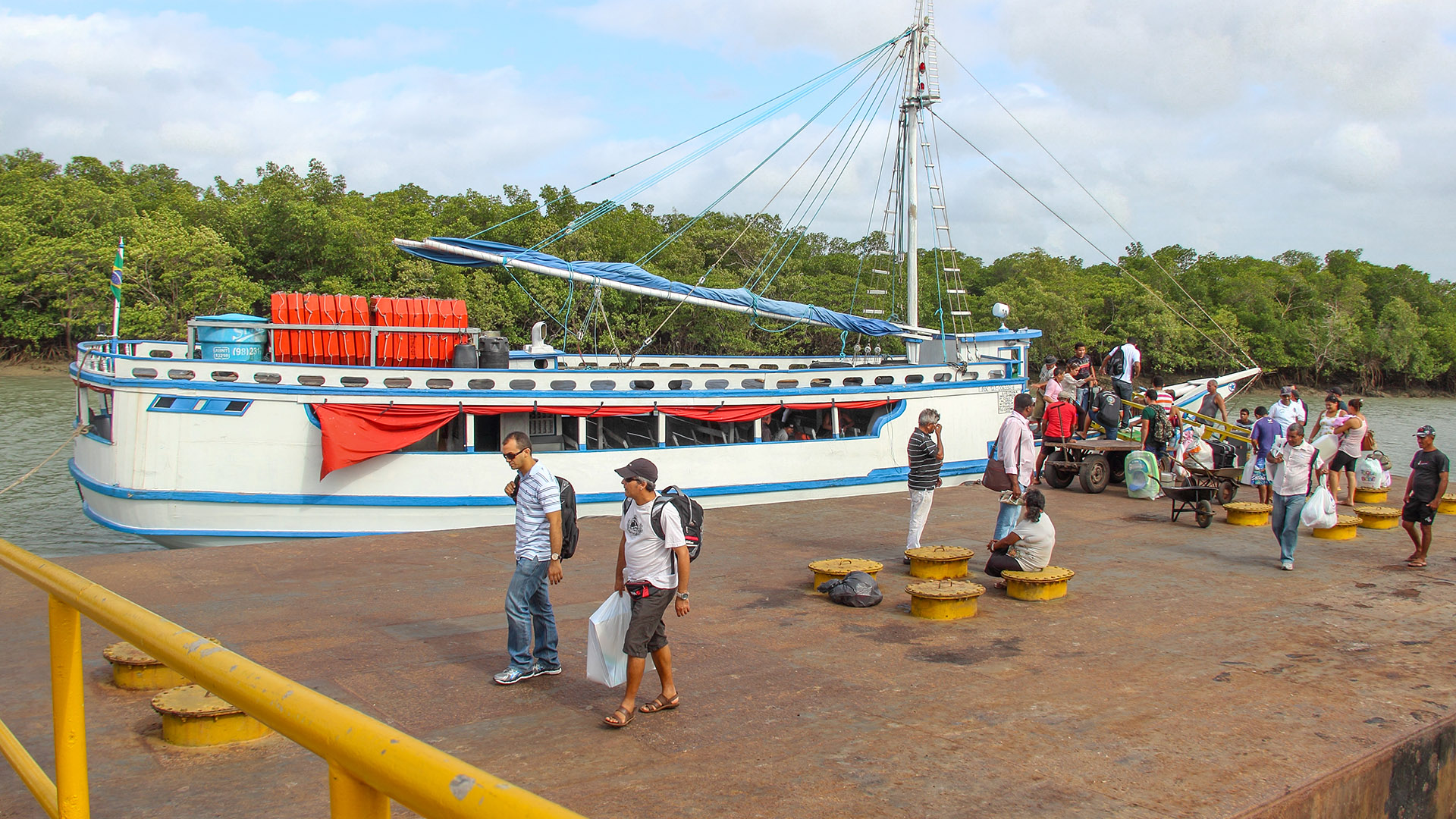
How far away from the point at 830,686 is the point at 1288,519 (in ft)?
21.7

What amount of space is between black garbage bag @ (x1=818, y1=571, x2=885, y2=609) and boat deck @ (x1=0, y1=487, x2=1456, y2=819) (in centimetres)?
17

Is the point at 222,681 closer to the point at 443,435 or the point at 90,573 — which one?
the point at 90,573

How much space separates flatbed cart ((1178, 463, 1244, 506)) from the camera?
13797 mm

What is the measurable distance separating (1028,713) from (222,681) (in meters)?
5.00

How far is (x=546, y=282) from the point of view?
131 feet

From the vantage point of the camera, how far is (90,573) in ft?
30.7

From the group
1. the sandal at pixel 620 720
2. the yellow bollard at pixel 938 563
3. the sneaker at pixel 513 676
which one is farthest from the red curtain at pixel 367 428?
the sandal at pixel 620 720

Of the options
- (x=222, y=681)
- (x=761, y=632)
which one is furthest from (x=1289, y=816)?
(x=222, y=681)

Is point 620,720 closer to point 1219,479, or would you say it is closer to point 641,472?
point 641,472

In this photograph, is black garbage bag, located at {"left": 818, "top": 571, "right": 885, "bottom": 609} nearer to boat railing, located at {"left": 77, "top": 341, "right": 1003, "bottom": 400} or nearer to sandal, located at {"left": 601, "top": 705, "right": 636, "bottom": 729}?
sandal, located at {"left": 601, "top": 705, "right": 636, "bottom": 729}

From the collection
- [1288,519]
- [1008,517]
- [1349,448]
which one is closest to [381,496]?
[1008,517]

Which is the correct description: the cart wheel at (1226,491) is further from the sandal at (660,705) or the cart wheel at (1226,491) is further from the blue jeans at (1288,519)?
the sandal at (660,705)

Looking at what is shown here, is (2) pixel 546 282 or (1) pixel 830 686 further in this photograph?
(2) pixel 546 282

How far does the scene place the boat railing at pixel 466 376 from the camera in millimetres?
12781
